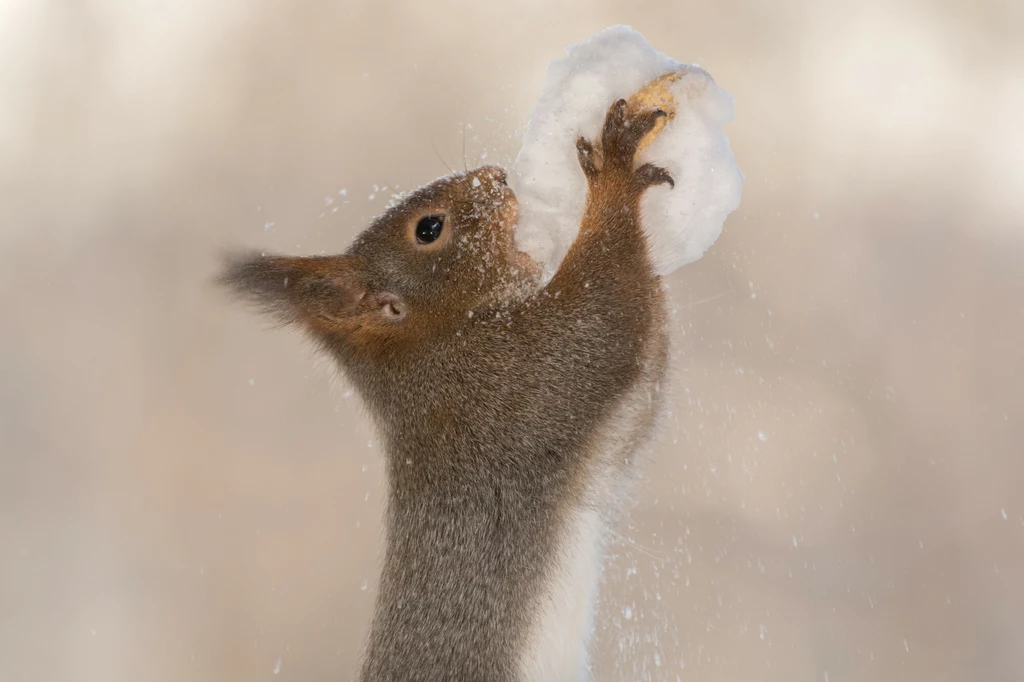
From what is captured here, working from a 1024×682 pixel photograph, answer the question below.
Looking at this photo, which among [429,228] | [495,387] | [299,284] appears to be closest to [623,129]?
[429,228]

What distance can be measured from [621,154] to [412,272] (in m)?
0.43

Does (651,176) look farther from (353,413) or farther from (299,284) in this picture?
(353,413)

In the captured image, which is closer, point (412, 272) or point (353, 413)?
point (412, 272)

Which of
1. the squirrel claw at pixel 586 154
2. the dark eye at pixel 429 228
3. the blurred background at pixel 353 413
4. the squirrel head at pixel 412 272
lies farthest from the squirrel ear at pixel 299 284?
the squirrel claw at pixel 586 154

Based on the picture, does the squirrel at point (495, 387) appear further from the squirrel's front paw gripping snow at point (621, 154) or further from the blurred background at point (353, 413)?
the blurred background at point (353, 413)

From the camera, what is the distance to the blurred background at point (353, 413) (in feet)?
6.48

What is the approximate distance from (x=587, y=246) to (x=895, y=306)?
2.83 feet

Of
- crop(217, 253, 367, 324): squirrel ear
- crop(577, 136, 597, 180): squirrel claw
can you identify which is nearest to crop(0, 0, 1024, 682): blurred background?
crop(217, 253, 367, 324): squirrel ear

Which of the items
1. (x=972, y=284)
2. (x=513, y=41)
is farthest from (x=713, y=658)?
(x=513, y=41)

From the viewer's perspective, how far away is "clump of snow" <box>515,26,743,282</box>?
5.04ft

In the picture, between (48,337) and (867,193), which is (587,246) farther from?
(48,337)

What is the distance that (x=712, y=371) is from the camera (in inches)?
75.6

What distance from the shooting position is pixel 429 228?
1635 millimetres

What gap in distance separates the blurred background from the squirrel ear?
23 centimetres
